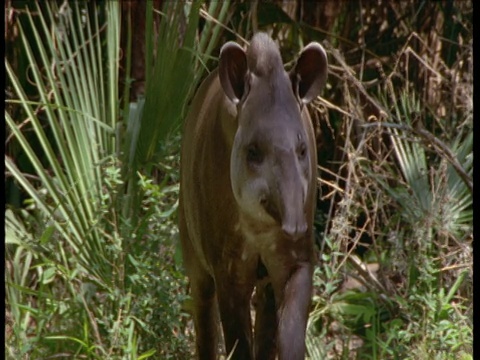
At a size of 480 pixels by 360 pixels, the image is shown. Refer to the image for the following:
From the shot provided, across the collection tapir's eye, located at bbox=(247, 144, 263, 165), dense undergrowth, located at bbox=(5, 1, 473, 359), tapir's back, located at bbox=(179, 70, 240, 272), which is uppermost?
tapir's eye, located at bbox=(247, 144, 263, 165)

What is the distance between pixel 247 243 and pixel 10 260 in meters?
3.37

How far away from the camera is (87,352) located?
246 inches

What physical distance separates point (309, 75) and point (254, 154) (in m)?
0.52

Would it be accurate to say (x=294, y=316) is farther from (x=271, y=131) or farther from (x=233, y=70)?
(x=233, y=70)

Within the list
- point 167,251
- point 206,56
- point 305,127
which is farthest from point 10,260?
point 305,127

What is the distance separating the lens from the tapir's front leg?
4.65 m

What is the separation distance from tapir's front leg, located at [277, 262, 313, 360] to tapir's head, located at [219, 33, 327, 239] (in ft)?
1.08

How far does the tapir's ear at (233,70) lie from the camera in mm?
4598

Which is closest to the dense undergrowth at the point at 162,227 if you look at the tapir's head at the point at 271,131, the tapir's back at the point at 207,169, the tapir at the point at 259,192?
the tapir's back at the point at 207,169

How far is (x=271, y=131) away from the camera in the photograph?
4.41 meters

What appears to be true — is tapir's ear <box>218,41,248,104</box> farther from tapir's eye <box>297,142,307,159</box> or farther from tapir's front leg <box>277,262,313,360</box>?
tapir's front leg <box>277,262,313,360</box>

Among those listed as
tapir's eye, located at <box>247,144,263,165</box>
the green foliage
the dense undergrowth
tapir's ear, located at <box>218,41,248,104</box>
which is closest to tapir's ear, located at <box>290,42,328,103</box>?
tapir's ear, located at <box>218,41,248,104</box>

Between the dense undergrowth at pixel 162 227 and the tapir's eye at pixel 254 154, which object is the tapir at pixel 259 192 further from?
the dense undergrowth at pixel 162 227

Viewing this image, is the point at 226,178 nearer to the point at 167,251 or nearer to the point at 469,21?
the point at 167,251
